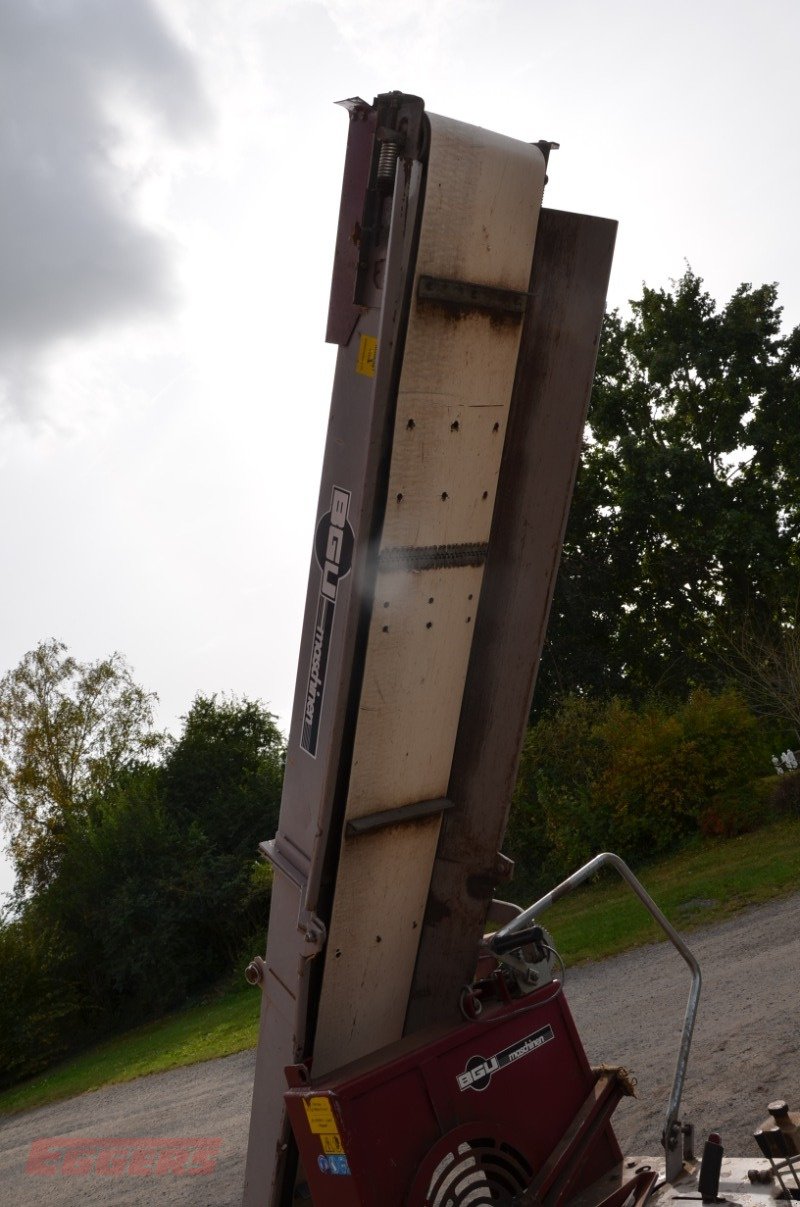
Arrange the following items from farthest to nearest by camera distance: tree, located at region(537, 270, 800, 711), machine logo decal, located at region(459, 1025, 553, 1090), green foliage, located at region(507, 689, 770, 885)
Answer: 1. tree, located at region(537, 270, 800, 711)
2. green foliage, located at region(507, 689, 770, 885)
3. machine logo decal, located at region(459, 1025, 553, 1090)

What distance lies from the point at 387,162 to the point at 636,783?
18.8 meters

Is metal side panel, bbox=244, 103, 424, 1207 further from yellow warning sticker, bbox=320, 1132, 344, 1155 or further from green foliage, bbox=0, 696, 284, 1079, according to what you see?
green foliage, bbox=0, 696, 284, 1079

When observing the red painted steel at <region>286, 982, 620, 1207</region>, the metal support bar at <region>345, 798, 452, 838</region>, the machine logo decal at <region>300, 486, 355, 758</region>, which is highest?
the machine logo decal at <region>300, 486, 355, 758</region>

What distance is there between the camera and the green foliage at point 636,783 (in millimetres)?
20750

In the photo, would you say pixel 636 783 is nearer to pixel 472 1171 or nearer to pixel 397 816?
pixel 472 1171

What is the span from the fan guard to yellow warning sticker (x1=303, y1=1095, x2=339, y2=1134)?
34 centimetres

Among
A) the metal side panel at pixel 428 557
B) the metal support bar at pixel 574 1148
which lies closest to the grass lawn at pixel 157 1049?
the metal support bar at pixel 574 1148

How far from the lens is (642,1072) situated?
356 inches

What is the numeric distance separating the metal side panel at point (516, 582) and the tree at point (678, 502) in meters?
25.5

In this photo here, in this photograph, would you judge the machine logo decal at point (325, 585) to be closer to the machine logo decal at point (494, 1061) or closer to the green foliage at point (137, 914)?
the machine logo decal at point (494, 1061)

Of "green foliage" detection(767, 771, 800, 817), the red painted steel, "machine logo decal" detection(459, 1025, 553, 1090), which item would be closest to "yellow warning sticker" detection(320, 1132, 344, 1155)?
the red painted steel

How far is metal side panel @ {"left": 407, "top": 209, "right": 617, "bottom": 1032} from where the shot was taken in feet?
12.8

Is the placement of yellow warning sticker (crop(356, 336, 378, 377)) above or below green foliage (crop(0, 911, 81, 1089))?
above

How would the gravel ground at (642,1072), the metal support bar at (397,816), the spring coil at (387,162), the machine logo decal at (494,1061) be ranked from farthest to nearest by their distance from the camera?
the gravel ground at (642,1072) < the machine logo decal at (494,1061) < the metal support bar at (397,816) < the spring coil at (387,162)
